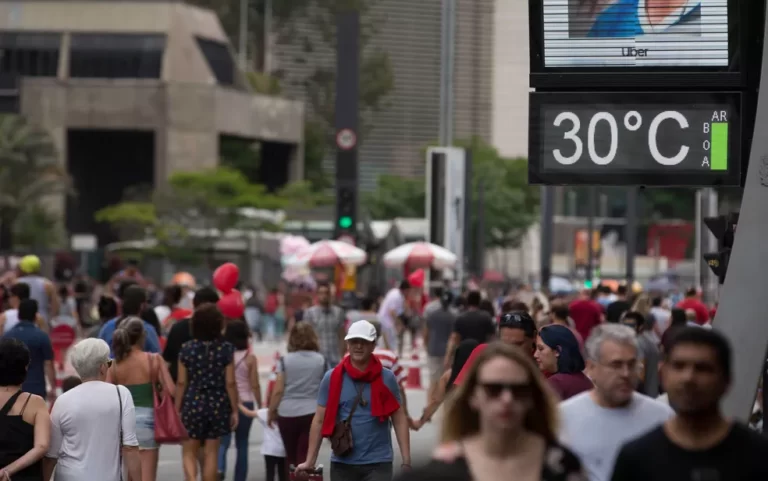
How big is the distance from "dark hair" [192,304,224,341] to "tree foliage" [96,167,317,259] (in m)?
47.5

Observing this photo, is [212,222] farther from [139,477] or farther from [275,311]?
[139,477]

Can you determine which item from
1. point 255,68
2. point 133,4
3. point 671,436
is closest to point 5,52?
point 133,4

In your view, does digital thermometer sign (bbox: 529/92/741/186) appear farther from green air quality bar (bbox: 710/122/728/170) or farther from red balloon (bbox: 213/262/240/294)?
red balloon (bbox: 213/262/240/294)

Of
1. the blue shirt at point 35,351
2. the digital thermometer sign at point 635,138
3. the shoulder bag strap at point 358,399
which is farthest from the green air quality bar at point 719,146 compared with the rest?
the blue shirt at point 35,351

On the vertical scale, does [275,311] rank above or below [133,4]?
below

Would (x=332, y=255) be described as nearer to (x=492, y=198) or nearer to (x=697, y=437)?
(x=697, y=437)

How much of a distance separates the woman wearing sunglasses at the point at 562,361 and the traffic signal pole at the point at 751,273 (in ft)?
2.45

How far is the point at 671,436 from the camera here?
478 cm

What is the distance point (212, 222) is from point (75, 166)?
23.7 m

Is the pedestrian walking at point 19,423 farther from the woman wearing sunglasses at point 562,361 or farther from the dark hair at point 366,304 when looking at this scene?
the dark hair at point 366,304

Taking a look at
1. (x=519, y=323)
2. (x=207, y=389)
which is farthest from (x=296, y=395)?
(x=519, y=323)

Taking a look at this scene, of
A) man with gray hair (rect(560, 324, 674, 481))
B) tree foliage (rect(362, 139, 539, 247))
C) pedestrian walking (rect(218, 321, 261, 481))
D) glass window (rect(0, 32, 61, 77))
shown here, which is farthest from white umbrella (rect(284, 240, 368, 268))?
tree foliage (rect(362, 139, 539, 247))

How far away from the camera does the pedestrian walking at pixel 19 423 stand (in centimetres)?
862

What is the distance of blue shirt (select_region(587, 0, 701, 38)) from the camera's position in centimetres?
1010
